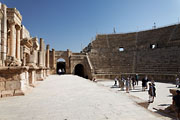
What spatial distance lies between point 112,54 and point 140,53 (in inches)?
214

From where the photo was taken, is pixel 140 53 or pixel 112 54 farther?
pixel 112 54

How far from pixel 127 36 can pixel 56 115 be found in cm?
3052

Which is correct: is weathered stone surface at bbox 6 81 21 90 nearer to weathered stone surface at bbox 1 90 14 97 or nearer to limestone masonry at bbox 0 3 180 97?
weathered stone surface at bbox 1 90 14 97

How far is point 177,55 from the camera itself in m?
20.4

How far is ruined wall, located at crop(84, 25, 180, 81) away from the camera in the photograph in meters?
20.0

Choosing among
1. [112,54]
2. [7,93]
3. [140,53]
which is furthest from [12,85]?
[140,53]

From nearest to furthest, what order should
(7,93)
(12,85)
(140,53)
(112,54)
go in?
(7,93), (12,85), (140,53), (112,54)

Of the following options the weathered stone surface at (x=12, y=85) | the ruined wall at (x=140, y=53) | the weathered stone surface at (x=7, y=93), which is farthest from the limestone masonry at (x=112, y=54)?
the weathered stone surface at (x=7, y=93)

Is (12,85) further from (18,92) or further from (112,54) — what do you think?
(112,54)

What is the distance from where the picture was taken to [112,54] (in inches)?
1070

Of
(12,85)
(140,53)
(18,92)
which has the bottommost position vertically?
(18,92)

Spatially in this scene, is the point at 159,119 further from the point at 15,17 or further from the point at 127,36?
the point at 127,36

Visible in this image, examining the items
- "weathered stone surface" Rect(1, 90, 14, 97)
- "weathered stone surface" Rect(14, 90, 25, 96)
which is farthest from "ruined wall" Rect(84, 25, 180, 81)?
"weathered stone surface" Rect(1, 90, 14, 97)

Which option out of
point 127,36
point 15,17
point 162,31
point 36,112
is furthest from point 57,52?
point 36,112
